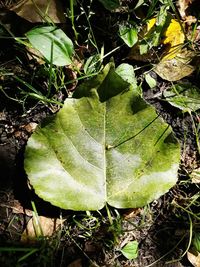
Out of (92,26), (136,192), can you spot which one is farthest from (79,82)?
(136,192)

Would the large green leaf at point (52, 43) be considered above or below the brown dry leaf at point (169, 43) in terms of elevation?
above

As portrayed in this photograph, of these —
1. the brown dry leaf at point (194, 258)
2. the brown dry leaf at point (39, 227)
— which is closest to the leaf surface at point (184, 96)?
the brown dry leaf at point (194, 258)

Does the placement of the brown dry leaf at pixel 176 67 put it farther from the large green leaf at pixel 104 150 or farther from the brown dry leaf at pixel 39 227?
the brown dry leaf at pixel 39 227

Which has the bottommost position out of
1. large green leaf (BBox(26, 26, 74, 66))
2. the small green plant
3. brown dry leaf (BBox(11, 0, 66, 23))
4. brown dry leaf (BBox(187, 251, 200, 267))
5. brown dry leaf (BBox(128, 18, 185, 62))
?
brown dry leaf (BBox(187, 251, 200, 267))

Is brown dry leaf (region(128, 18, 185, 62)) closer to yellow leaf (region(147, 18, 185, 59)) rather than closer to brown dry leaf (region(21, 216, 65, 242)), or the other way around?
yellow leaf (region(147, 18, 185, 59))

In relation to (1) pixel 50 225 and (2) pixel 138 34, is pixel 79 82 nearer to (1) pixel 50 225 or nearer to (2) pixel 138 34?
(2) pixel 138 34


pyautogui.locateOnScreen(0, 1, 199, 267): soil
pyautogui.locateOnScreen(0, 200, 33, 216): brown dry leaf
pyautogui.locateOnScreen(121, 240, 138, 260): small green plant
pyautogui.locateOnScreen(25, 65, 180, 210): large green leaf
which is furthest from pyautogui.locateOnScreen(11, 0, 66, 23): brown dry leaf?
pyautogui.locateOnScreen(121, 240, 138, 260): small green plant
